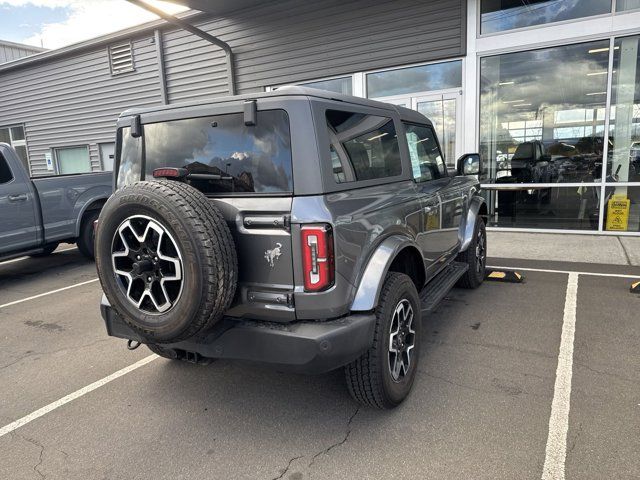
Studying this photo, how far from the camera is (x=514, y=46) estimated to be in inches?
324

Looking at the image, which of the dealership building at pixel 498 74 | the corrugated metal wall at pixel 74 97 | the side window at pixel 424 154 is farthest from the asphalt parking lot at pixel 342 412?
the corrugated metal wall at pixel 74 97

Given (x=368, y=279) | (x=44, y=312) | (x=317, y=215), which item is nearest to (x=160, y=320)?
(x=317, y=215)

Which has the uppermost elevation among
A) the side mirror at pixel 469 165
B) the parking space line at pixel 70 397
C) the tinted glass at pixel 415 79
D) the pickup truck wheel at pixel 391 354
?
the tinted glass at pixel 415 79

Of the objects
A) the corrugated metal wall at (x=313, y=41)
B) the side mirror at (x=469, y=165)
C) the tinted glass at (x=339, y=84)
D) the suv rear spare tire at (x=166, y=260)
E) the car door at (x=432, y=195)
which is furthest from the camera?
the tinted glass at (x=339, y=84)

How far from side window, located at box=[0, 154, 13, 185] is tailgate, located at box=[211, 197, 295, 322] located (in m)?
5.55

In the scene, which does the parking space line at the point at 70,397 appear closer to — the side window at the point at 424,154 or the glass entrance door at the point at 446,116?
the side window at the point at 424,154

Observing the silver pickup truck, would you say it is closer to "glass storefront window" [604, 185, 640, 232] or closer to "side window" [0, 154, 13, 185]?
"side window" [0, 154, 13, 185]

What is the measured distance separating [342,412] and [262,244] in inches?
49.3

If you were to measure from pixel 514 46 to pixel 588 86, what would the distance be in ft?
4.81

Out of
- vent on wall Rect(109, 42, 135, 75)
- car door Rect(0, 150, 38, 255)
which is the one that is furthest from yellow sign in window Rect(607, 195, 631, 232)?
vent on wall Rect(109, 42, 135, 75)

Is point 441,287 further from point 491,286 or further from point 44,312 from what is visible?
point 44,312

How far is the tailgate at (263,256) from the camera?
7.97 feet

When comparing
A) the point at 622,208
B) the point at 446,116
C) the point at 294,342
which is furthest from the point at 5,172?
the point at 622,208

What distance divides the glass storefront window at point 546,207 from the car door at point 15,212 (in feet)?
26.0
